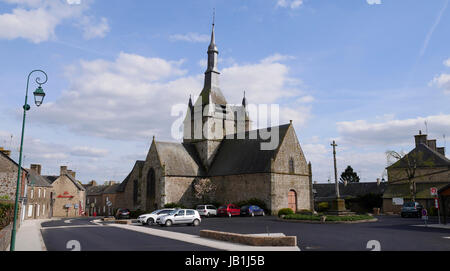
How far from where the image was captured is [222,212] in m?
38.0

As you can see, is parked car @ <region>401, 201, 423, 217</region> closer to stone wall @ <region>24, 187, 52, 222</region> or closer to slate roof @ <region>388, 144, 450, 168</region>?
slate roof @ <region>388, 144, 450, 168</region>

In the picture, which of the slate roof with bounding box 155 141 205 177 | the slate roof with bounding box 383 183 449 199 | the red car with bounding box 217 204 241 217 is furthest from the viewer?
the slate roof with bounding box 155 141 205 177

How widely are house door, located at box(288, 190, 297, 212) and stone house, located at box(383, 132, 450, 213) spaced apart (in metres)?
14.0

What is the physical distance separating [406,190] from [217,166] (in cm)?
2445

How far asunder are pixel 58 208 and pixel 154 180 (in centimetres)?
2525

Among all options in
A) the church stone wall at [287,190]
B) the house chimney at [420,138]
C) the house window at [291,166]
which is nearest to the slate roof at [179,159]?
the church stone wall at [287,190]

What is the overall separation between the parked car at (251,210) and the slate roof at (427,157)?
77.3ft

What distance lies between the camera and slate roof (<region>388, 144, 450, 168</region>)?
4669 centimetres

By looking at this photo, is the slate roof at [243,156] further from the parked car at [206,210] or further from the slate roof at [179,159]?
the parked car at [206,210]

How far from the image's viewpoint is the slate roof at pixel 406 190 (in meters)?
45.3

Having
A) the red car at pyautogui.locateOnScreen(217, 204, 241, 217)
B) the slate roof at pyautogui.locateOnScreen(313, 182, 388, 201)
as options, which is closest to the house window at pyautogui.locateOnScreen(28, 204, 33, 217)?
the red car at pyautogui.locateOnScreen(217, 204, 241, 217)

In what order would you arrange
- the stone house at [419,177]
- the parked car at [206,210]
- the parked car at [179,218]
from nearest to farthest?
the parked car at [179,218] → the parked car at [206,210] → the stone house at [419,177]

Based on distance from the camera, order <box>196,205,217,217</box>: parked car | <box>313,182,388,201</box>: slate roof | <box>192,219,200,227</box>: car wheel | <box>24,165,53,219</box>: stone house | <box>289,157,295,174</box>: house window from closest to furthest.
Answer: <box>192,219,200,227</box>: car wheel, <box>196,205,217,217</box>: parked car, <box>289,157,295,174</box>: house window, <box>24,165,53,219</box>: stone house, <box>313,182,388,201</box>: slate roof
